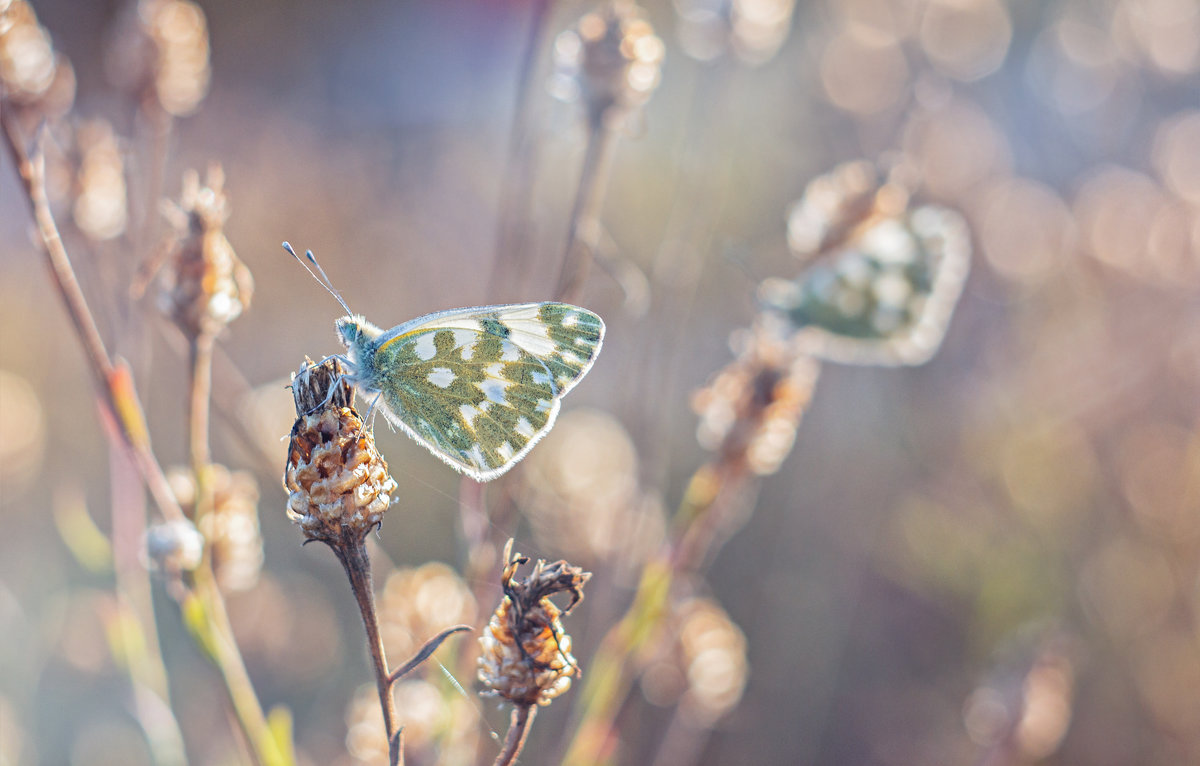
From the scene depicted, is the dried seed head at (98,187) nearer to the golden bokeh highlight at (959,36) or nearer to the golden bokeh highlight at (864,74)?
the golden bokeh highlight at (864,74)

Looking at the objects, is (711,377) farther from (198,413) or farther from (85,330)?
(85,330)

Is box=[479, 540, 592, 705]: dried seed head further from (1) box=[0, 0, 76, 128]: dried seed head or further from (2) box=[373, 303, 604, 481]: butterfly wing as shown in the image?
(1) box=[0, 0, 76, 128]: dried seed head

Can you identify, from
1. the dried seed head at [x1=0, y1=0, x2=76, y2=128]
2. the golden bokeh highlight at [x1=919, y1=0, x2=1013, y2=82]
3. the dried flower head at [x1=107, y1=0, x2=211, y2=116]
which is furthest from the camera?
the golden bokeh highlight at [x1=919, y1=0, x2=1013, y2=82]

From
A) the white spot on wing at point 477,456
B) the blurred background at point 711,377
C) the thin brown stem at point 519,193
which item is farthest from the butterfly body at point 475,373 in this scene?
the thin brown stem at point 519,193

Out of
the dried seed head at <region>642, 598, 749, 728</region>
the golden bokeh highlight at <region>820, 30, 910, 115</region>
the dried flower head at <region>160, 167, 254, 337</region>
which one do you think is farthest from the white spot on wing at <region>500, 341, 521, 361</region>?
the golden bokeh highlight at <region>820, 30, 910, 115</region>

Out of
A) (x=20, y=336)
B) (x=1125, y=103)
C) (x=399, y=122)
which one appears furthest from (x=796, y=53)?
(x=20, y=336)

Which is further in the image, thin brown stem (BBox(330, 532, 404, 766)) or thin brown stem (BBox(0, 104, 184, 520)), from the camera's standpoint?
thin brown stem (BBox(0, 104, 184, 520))
